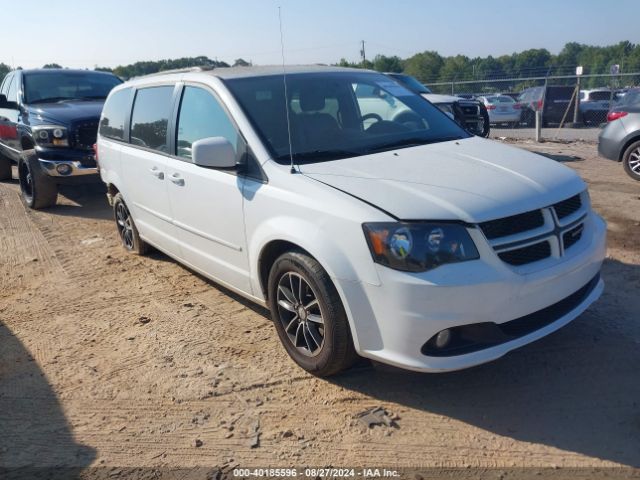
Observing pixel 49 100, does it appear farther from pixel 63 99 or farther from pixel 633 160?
pixel 633 160

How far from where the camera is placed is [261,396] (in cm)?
340

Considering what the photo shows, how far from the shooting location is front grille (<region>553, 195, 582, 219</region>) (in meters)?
3.21


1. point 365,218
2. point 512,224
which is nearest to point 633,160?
point 512,224

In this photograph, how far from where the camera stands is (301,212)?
3.25 meters

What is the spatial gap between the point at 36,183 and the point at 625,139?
8.86m

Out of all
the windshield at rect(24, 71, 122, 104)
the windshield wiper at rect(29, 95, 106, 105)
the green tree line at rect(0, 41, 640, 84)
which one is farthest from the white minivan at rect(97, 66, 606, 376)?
the green tree line at rect(0, 41, 640, 84)

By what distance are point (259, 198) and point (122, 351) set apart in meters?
1.56

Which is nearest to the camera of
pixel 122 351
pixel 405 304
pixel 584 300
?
pixel 405 304

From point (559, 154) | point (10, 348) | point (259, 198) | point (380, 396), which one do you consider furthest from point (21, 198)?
point (559, 154)

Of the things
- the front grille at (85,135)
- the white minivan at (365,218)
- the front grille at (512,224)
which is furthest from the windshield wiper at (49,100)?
the front grille at (512,224)

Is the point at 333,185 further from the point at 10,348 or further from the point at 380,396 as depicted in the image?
the point at 10,348

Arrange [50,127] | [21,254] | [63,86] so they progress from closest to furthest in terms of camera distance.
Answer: [21,254]
[50,127]
[63,86]

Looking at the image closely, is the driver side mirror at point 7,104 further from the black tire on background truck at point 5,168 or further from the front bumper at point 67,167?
the black tire on background truck at point 5,168

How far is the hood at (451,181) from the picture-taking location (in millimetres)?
2938
